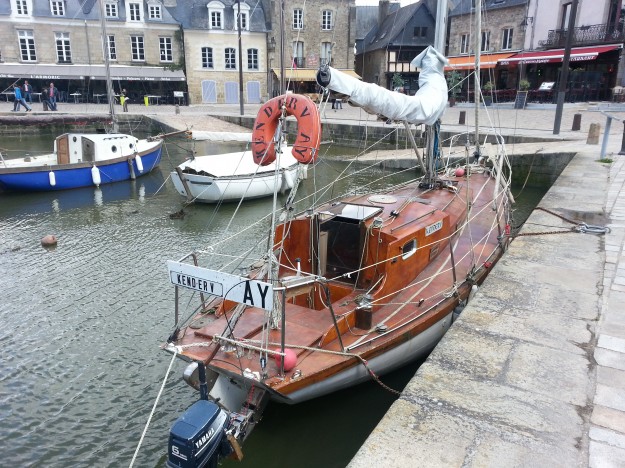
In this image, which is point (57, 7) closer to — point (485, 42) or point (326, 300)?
point (485, 42)

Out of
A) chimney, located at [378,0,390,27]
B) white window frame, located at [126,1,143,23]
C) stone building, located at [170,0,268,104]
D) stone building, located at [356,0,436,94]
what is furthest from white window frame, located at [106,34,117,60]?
chimney, located at [378,0,390,27]

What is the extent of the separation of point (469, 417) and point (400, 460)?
763 millimetres

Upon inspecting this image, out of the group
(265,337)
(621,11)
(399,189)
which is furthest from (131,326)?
(621,11)

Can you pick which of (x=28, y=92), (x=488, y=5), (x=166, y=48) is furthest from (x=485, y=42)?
(x=28, y=92)

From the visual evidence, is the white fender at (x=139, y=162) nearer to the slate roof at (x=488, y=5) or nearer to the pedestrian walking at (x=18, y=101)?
the pedestrian walking at (x=18, y=101)

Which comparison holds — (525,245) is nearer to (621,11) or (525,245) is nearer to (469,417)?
(469,417)

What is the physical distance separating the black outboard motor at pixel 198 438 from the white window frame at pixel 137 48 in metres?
38.4

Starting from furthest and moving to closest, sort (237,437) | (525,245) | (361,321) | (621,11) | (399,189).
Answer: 1. (621,11)
2. (399,189)
3. (525,245)
4. (361,321)
5. (237,437)

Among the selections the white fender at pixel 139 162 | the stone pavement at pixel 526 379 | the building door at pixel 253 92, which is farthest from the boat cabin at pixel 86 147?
the building door at pixel 253 92

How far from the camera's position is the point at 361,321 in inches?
226

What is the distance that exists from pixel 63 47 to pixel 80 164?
971 inches

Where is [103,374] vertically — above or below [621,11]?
below

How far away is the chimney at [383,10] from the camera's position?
4484 centimetres

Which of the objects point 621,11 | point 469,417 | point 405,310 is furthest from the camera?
point 621,11
